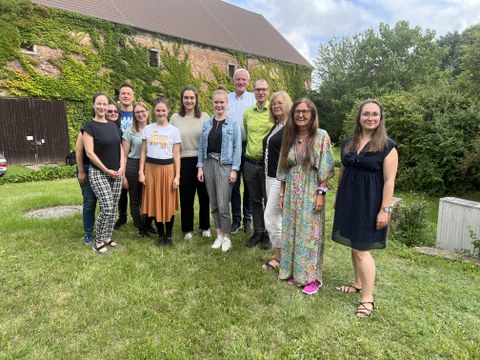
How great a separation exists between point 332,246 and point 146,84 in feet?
50.9

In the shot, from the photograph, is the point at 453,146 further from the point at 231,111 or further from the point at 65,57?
the point at 65,57

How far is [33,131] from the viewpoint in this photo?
45.1 feet

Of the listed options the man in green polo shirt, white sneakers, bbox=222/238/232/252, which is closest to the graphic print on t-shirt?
the man in green polo shirt

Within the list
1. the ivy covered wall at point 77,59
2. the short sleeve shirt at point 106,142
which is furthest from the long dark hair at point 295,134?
the ivy covered wall at point 77,59

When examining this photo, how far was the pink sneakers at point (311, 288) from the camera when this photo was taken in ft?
10.5

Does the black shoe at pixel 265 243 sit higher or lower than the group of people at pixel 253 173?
lower

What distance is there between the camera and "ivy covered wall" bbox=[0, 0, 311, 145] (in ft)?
43.1

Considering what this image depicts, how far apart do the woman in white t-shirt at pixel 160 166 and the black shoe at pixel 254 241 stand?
1102 millimetres

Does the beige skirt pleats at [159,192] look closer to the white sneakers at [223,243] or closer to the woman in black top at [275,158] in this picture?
the white sneakers at [223,243]

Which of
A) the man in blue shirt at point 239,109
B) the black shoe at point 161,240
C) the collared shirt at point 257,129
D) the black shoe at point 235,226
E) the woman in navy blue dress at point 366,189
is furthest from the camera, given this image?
the black shoe at point 235,226

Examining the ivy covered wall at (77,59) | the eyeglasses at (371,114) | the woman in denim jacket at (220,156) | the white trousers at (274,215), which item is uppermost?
the ivy covered wall at (77,59)

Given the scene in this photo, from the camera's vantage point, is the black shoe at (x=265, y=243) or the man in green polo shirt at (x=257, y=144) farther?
the black shoe at (x=265, y=243)

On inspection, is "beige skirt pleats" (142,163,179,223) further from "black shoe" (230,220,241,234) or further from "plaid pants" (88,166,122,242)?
"black shoe" (230,220,241,234)

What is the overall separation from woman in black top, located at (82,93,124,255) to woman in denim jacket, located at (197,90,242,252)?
3.41 ft
